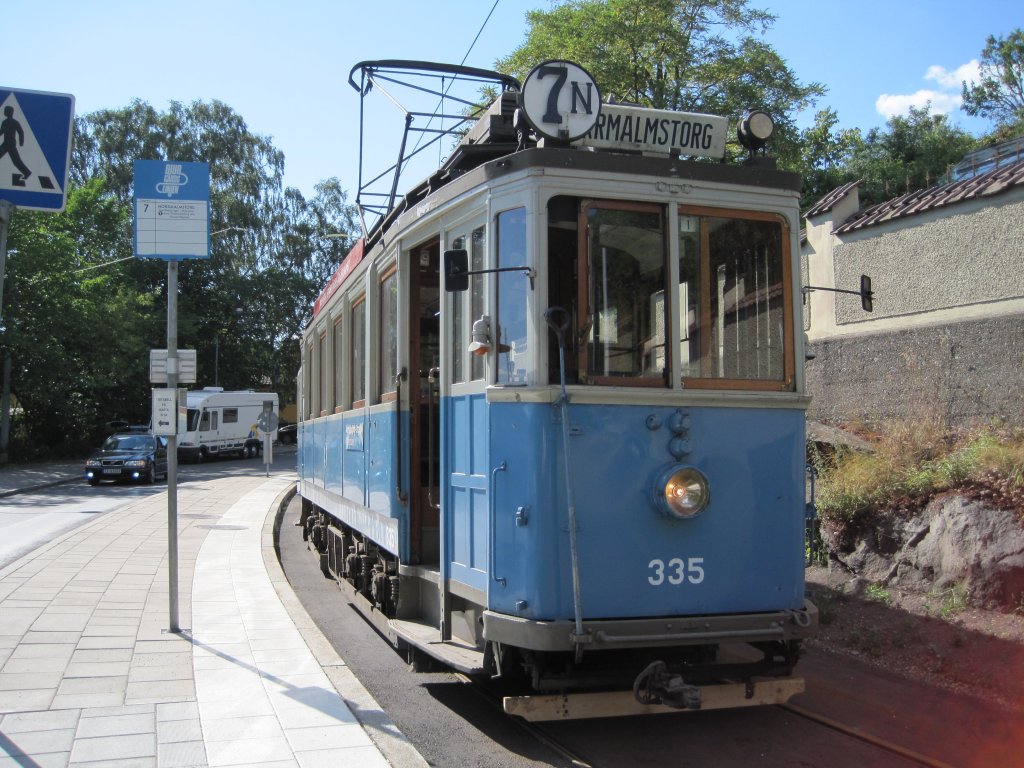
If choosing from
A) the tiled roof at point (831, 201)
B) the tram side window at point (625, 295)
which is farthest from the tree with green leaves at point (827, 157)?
the tram side window at point (625, 295)

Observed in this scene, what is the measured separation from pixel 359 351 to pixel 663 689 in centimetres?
465

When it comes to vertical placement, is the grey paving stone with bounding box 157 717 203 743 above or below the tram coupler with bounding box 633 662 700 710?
below

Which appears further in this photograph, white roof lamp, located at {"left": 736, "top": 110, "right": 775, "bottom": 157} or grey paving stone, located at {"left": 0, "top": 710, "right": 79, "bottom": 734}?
white roof lamp, located at {"left": 736, "top": 110, "right": 775, "bottom": 157}

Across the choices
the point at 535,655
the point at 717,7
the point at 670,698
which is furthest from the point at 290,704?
the point at 717,7

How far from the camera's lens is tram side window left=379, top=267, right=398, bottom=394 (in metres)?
6.62

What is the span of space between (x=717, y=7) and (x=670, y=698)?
16.4 metres

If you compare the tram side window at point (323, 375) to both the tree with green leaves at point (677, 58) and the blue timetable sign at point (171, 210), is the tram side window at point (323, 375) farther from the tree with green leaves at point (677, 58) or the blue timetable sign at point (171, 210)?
the tree with green leaves at point (677, 58)

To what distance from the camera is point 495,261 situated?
5023 millimetres

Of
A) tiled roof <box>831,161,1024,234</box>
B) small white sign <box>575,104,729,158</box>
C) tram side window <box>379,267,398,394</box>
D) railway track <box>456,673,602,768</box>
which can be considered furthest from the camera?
tiled roof <box>831,161,1024,234</box>

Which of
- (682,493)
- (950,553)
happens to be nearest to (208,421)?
(950,553)

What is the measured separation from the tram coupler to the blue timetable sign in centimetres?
515

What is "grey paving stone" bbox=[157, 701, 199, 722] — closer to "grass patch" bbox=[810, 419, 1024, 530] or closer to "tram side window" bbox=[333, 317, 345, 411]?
"tram side window" bbox=[333, 317, 345, 411]

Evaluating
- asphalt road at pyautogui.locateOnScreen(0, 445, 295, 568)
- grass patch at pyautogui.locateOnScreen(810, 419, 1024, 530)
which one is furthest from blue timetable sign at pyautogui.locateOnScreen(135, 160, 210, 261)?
grass patch at pyautogui.locateOnScreen(810, 419, 1024, 530)

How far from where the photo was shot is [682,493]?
470 cm
